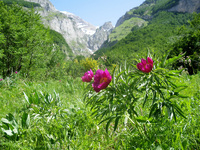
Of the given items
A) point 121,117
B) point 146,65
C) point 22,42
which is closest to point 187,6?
point 22,42

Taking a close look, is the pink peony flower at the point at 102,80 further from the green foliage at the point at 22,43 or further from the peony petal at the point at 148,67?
the green foliage at the point at 22,43

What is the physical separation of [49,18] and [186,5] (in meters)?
123

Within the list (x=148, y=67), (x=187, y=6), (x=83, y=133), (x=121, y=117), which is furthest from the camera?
(x=187, y=6)

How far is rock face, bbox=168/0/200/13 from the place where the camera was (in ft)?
253

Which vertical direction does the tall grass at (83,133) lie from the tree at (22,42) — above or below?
below

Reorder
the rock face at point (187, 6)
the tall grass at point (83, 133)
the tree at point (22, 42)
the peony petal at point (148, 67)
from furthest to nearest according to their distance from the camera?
the rock face at point (187, 6)
the tree at point (22, 42)
the tall grass at point (83, 133)
the peony petal at point (148, 67)

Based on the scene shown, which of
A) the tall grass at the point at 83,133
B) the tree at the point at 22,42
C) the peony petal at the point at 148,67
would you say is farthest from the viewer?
the tree at the point at 22,42

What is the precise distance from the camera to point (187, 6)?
8306 centimetres

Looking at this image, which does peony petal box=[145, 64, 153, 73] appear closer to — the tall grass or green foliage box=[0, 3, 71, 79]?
the tall grass

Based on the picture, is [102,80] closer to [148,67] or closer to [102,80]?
[102,80]

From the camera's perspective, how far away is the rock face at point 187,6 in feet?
253

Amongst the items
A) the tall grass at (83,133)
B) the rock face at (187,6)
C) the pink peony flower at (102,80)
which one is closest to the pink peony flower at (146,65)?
the pink peony flower at (102,80)

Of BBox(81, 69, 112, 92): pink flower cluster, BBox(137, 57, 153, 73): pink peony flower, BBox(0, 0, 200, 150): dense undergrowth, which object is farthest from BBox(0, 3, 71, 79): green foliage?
BBox(137, 57, 153, 73): pink peony flower

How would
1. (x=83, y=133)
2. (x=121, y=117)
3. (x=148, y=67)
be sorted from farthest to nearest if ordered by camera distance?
(x=83, y=133)
(x=121, y=117)
(x=148, y=67)
